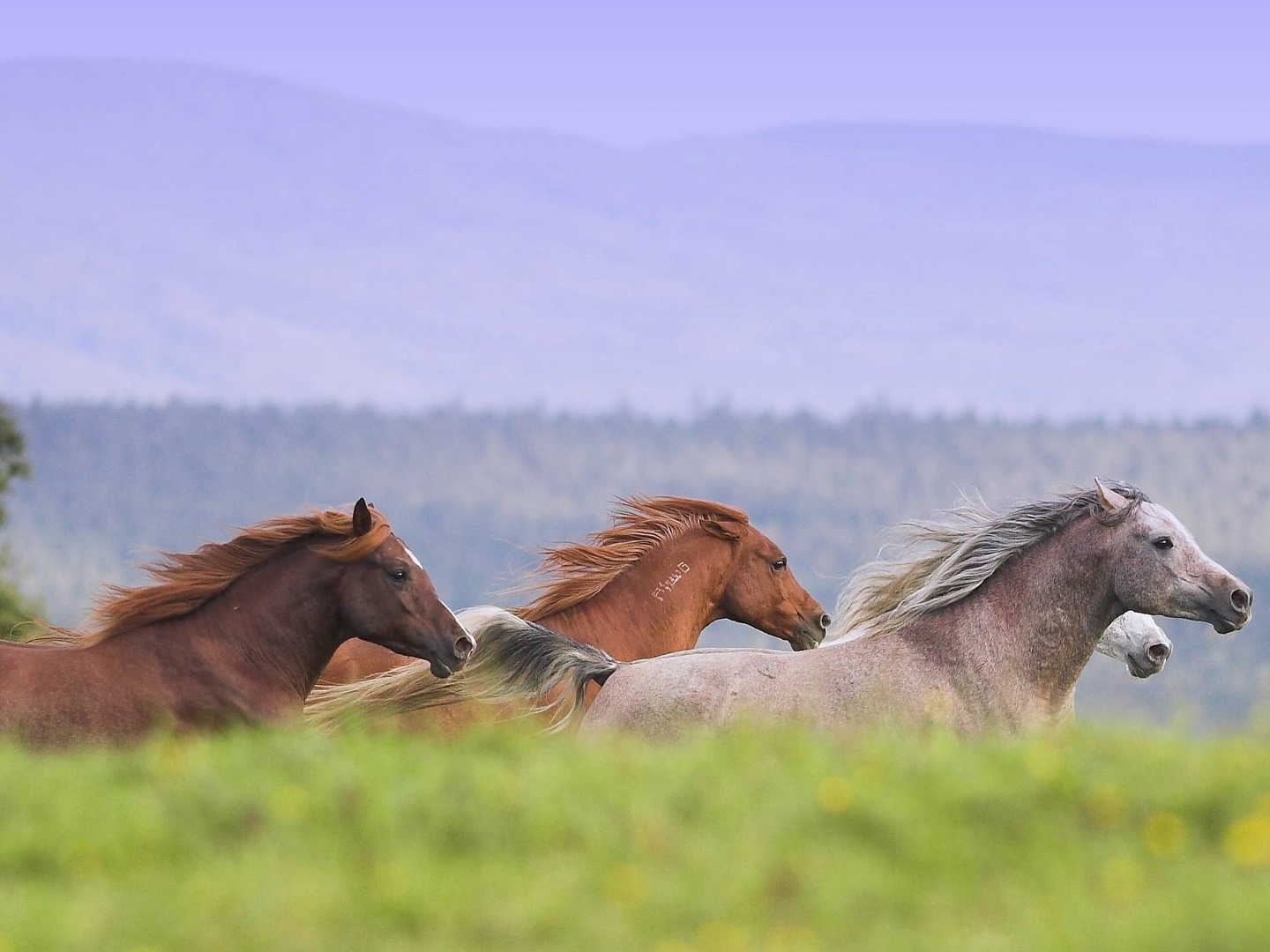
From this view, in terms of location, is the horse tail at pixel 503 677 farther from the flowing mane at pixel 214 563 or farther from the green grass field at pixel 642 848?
the green grass field at pixel 642 848

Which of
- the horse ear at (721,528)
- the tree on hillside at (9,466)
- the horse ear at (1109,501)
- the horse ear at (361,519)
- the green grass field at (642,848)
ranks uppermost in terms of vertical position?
the horse ear at (1109,501)

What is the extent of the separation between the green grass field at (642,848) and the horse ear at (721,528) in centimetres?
584

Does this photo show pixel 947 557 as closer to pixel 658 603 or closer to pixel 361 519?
pixel 658 603

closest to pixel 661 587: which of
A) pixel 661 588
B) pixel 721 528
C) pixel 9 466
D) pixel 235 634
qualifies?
pixel 661 588

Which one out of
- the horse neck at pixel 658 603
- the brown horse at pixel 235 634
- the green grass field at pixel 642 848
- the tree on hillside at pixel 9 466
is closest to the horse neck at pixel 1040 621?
the brown horse at pixel 235 634

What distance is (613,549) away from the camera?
12.0 m

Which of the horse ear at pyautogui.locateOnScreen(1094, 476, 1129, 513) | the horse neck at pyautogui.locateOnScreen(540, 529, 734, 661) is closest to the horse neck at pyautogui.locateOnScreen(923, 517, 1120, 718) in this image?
the horse ear at pyautogui.locateOnScreen(1094, 476, 1129, 513)

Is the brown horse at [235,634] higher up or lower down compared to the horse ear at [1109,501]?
lower down

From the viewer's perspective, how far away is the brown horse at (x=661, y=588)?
1153cm

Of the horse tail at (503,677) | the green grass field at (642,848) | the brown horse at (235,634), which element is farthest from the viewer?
the horse tail at (503,677)

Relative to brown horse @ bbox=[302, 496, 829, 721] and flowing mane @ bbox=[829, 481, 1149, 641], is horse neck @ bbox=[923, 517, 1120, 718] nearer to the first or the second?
flowing mane @ bbox=[829, 481, 1149, 641]

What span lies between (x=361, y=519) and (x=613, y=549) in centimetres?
345

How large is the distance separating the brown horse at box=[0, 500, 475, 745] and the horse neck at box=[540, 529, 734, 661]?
2592 mm

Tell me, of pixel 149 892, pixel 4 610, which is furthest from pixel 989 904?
pixel 4 610
